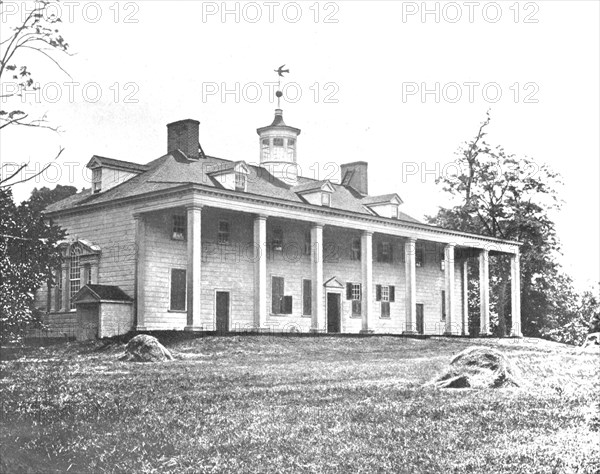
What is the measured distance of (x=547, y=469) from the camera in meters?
10.8

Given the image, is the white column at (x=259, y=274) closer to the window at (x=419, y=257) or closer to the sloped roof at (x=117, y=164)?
the sloped roof at (x=117, y=164)

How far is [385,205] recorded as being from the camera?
148 feet

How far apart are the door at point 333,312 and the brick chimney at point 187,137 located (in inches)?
375

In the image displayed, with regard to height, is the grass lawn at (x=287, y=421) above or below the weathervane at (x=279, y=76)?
below

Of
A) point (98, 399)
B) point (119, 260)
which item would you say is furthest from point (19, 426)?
point (119, 260)

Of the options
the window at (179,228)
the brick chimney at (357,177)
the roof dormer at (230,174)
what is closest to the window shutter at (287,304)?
the roof dormer at (230,174)

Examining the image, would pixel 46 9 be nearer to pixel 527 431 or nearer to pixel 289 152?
pixel 527 431

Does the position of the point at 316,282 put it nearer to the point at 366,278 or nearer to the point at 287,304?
the point at 287,304

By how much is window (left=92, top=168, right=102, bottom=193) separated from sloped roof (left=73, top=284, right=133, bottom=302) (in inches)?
232

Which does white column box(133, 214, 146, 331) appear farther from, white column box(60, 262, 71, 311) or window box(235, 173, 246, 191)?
window box(235, 173, 246, 191)

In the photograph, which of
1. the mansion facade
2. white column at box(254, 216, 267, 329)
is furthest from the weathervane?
white column at box(254, 216, 267, 329)

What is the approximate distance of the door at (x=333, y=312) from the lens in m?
42.3

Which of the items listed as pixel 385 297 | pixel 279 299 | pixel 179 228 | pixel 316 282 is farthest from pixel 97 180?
pixel 385 297

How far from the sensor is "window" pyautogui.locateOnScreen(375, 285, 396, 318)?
45000mm
